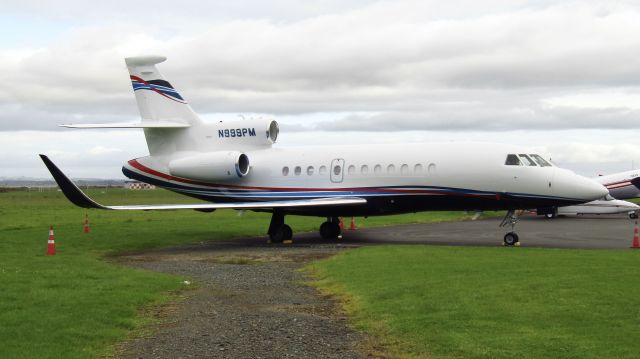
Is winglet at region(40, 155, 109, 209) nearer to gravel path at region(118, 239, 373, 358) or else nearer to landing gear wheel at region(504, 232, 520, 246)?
gravel path at region(118, 239, 373, 358)

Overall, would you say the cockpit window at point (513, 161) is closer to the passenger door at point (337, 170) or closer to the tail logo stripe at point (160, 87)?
the passenger door at point (337, 170)

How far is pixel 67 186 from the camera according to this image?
20125mm

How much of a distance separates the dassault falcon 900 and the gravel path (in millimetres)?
6450

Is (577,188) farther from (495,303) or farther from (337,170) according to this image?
(495,303)

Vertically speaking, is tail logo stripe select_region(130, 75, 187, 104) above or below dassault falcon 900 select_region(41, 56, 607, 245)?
above

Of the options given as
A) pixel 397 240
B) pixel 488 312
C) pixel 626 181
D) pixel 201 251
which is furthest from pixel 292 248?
pixel 626 181

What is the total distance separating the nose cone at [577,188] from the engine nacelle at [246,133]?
10.8 metres

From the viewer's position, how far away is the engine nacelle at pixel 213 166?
84.4 ft

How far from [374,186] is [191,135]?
7.86m

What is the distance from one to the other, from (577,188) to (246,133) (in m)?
12.1

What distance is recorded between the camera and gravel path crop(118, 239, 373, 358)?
27.7 ft

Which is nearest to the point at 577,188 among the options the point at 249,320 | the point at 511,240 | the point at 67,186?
the point at 511,240

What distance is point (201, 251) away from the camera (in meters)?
22.2

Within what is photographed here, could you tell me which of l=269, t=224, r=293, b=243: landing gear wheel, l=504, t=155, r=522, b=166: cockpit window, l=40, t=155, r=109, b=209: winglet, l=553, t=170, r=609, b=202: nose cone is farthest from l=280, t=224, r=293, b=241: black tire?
l=553, t=170, r=609, b=202: nose cone
